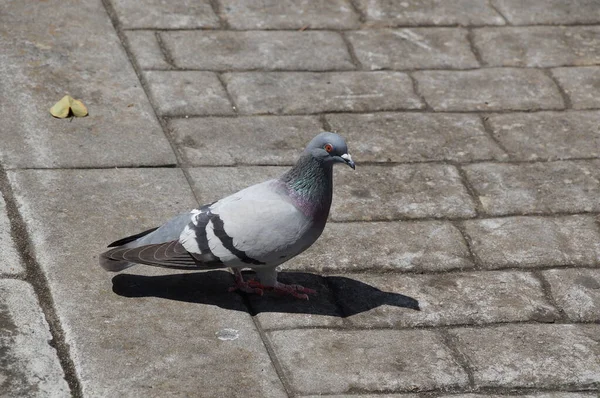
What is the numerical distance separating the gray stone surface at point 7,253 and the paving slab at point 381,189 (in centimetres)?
95

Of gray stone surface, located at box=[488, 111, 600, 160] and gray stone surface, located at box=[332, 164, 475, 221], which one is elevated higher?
gray stone surface, located at box=[488, 111, 600, 160]

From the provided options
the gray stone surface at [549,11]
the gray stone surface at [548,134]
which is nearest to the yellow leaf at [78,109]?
the gray stone surface at [548,134]

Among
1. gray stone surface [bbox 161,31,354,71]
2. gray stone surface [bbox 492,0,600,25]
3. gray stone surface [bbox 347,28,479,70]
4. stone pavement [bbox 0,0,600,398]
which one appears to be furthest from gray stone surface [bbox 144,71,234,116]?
gray stone surface [bbox 492,0,600,25]

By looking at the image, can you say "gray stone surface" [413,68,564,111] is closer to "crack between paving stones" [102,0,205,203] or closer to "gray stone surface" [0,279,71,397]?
"crack between paving stones" [102,0,205,203]

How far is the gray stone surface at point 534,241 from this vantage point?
466 centimetres

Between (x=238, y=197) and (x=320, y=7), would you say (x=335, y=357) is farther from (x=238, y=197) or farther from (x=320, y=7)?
(x=320, y=7)

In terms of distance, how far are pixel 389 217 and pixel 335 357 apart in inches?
45.7

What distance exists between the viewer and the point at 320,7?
6.80 metres

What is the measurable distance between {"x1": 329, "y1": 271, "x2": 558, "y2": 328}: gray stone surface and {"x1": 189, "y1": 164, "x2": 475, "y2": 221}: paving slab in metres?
0.51

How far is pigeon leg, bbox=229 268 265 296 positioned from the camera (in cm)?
427

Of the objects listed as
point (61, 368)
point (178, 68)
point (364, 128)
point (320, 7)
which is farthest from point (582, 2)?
point (61, 368)

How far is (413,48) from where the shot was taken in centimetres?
646

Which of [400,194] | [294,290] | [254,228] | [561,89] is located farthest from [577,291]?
[561,89]

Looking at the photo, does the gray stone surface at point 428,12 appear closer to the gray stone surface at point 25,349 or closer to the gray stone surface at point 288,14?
the gray stone surface at point 288,14
